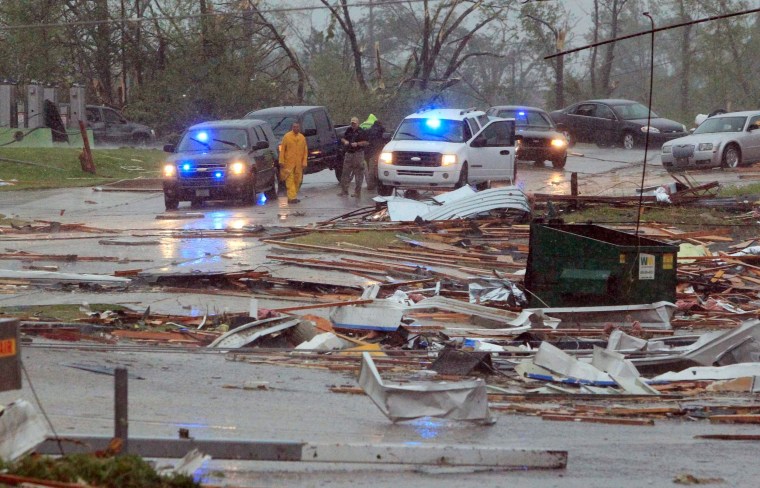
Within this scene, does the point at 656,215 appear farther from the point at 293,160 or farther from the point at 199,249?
the point at 293,160

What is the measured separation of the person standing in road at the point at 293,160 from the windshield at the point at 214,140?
0.90 meters

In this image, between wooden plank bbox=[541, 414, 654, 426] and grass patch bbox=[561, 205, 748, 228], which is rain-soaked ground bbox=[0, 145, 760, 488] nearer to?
wooden plank bbox=[541, 414, 654, 426]

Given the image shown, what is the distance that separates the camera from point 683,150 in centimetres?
3030

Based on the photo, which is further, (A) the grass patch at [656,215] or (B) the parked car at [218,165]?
(B) the parked car at [218,165]

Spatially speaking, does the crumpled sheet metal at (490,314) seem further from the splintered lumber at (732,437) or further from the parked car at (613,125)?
the parked car at (613,125)

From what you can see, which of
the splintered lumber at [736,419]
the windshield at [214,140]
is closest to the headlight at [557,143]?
the windshield at [214,140]

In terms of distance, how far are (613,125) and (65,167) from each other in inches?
711

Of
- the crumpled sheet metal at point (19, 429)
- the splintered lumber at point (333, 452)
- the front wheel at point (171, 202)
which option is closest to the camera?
the crumpled sheet metal at point (19, 429)

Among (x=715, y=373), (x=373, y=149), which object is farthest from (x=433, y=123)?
(x=715, y=373)

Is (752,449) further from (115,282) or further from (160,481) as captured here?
(115,282)

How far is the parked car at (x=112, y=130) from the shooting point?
44031 mm

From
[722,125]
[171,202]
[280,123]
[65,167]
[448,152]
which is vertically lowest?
[171,202]

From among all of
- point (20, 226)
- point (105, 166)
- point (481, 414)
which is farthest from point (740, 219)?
point (105, 166)

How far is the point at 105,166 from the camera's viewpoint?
1336 inches
